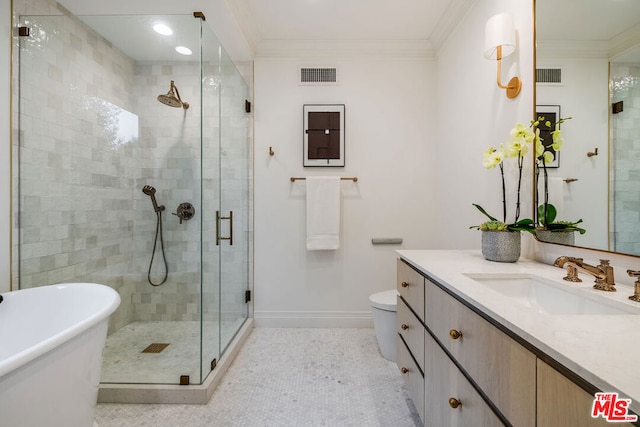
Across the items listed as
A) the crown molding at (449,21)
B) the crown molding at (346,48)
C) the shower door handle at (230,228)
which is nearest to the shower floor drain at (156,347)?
the shower door handle at (230,228)

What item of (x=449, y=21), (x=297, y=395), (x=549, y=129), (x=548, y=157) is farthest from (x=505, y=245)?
(x=449, y=21)

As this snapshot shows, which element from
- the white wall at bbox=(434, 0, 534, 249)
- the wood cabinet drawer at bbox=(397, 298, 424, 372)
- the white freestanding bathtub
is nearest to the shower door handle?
the white freestanding bathtub

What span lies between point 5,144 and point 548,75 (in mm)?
2692

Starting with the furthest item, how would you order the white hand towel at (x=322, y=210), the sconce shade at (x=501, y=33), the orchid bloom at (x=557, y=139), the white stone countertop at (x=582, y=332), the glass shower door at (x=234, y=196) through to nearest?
the white hand towel at (x=322, y=210)
the glass shower door at (x=234, y=196)
the sconce shade at (x=501, y=33)
the orchid bloom at (x=557, y=139)
the white stone countertop at (x=582, y=332)

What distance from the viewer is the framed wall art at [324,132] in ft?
7.77

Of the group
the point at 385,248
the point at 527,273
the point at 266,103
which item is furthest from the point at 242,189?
the point at 527,273

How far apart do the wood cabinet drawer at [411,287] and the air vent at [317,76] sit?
171 centimetres

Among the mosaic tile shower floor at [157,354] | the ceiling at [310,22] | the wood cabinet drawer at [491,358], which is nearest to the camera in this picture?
the wood cabinet drawer at [491,358]

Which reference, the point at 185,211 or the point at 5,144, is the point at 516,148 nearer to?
the point at 185,211

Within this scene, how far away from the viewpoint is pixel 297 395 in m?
1.54

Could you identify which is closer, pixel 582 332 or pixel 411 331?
pixel 582 332

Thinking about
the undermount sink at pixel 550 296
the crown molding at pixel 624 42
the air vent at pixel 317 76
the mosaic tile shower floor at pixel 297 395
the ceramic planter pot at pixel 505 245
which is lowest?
the mosaic tile shower floor at pixel 297 395

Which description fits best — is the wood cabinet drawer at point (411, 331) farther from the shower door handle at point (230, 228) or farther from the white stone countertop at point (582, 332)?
the shower door handle at point (230, 228)

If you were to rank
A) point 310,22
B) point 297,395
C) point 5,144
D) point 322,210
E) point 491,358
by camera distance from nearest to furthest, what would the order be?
1. point 491,358
2. point 5,144
3. point 297,395
4. point 310,22
5. point 322,210
